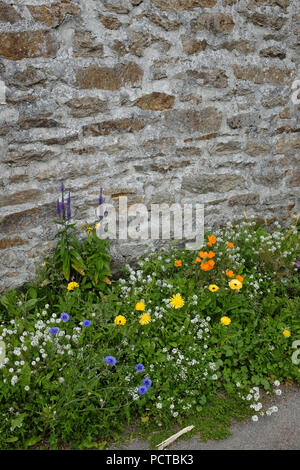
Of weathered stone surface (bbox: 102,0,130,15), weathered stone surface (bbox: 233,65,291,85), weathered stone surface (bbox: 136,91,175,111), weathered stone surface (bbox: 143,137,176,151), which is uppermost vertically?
weathered stone surface (bbox: 102,0,130,15)

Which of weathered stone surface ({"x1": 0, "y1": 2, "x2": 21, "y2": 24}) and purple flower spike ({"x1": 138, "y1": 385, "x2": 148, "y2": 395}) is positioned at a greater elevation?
weathered stone surface ({"x1": 0, "y1": 2, "x2": 21, "y2": 24})

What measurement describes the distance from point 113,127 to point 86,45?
0.56 m

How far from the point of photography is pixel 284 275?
11.0 ft

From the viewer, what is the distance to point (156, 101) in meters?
3.15

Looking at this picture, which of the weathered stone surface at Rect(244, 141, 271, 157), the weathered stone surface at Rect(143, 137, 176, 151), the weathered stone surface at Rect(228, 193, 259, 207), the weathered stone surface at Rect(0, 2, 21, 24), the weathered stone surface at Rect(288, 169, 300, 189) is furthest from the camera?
the weathered stone surface at Rect(288, 169, 300, 189)

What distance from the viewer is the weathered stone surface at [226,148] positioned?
3480 mm

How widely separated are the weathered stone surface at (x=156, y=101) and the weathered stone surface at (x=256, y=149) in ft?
2.67

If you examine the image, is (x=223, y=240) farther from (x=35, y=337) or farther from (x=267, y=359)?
(x=35, y=337)

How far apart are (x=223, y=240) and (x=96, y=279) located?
3.76 feet

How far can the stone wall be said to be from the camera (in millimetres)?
2768

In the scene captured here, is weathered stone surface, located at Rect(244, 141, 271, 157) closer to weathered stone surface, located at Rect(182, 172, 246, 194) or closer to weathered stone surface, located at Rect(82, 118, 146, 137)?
weathered stone surface, located at Rect(182, 172, 246, 194)

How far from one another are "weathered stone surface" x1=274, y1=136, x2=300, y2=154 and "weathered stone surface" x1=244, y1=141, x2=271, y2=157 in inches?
4.1

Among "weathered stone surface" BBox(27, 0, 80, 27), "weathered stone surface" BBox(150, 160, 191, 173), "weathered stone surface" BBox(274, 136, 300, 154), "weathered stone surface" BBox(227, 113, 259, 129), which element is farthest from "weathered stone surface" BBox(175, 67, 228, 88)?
"weathered stone surface" BBox(27, 0, 80, 27)

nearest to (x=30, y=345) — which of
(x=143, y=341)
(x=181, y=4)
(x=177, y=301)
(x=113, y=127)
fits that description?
(x=143, y=341)
